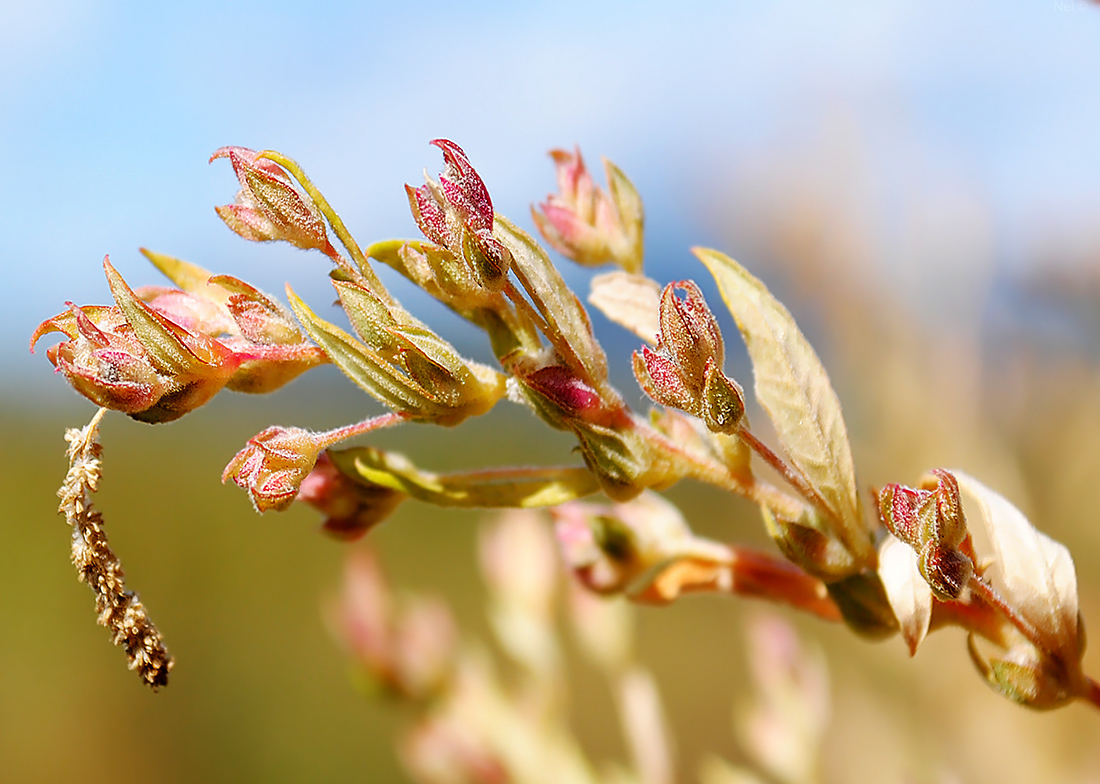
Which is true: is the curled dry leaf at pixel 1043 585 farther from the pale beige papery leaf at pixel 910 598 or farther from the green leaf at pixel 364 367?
the green leaf at pixel 364 367

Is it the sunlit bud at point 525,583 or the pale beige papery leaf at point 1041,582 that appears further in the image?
the sunlit bud at point 525,583

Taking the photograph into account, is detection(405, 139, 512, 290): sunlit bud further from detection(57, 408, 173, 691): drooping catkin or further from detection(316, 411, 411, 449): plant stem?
detection(57, 408, 173, 691): drooping catkin

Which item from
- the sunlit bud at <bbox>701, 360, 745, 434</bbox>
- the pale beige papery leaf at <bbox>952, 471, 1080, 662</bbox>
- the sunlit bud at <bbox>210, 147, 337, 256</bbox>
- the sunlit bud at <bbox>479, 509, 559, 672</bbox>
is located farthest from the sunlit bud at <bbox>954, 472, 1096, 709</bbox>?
the sunlit bud at <bbox>479, 509, 559, 672</bbox>

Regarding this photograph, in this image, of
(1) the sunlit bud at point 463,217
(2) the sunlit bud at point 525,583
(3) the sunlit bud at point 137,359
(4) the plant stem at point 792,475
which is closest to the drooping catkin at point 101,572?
(3) the sunlit bud at point 137,359

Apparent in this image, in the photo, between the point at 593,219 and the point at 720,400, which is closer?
the point at 720,400

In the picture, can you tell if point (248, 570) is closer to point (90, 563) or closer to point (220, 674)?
point (220, 674)

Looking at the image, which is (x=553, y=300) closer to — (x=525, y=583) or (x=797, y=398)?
(x=797, y=398)

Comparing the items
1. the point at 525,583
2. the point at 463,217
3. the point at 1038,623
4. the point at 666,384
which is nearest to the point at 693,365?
the point at 666,384
